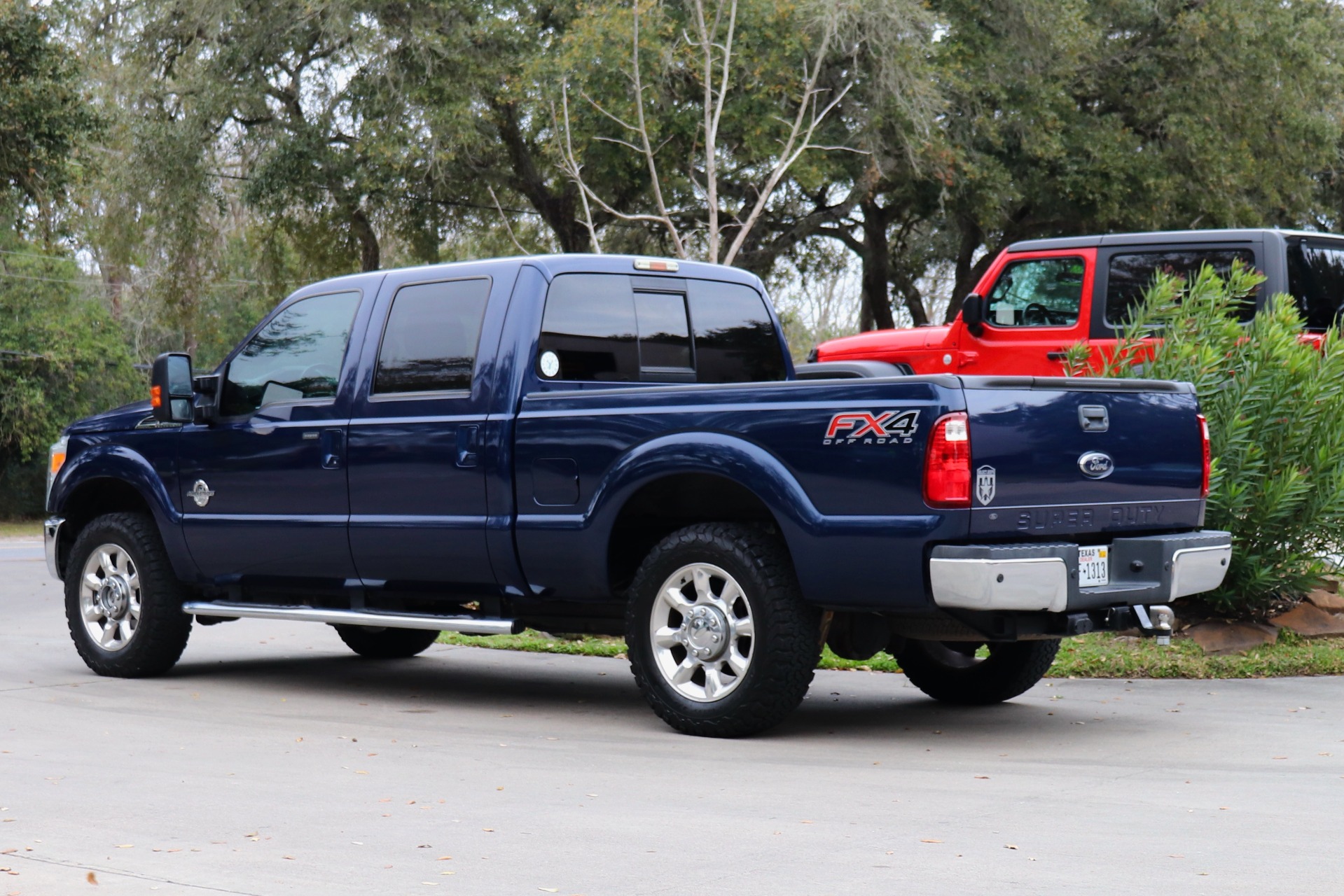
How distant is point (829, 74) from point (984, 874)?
68.7ft

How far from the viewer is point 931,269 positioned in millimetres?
36531

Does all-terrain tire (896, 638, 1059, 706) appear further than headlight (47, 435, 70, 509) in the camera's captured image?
No

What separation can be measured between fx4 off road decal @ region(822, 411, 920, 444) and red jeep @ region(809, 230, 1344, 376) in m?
5.49

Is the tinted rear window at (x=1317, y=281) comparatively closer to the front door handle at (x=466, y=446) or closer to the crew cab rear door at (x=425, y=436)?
the crew cab rear door at (x=425, y=436)

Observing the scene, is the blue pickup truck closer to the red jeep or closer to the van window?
the van window

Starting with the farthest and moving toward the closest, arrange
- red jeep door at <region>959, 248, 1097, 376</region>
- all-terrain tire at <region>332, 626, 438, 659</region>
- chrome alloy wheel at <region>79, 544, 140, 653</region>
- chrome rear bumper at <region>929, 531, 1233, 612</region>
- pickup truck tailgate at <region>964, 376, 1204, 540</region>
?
1. red jeep door at <region>959, 248, 1097, 376</region>
2. all-terrain tire at <region>332, 626, 438, 659</region>
3. chrome alloy wheel at <region>79, 544, 140, 653</region>
4. pickup truck tailgate at <region>964, 376, 1204, 540</region>
5. chrome rear bumper at <region>929, 531, 1233, 612</region>

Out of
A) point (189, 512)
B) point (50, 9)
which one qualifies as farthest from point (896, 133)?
point (189, 512)

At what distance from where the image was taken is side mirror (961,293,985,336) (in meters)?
13.6

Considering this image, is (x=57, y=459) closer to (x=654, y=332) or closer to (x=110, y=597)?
(x=110, y=597)

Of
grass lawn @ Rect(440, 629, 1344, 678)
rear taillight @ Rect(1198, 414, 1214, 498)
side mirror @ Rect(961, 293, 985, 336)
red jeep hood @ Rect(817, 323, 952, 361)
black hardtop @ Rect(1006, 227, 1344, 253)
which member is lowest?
grass lawn @ Rect(440, 629, 1344, 678)

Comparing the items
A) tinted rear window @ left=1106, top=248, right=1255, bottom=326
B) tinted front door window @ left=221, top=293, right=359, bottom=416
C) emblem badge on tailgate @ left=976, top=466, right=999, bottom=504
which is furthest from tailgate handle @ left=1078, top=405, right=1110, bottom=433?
tinted rear window @ left=1106, top=248, right=1255, bottom=326

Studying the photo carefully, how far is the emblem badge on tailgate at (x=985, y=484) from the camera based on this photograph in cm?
676

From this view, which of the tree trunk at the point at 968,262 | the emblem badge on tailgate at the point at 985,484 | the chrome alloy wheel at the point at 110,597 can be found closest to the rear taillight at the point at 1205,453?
the emblem badge on tailgate at the point at 985,484

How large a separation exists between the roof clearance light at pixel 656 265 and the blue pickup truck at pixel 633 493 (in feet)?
0.14
